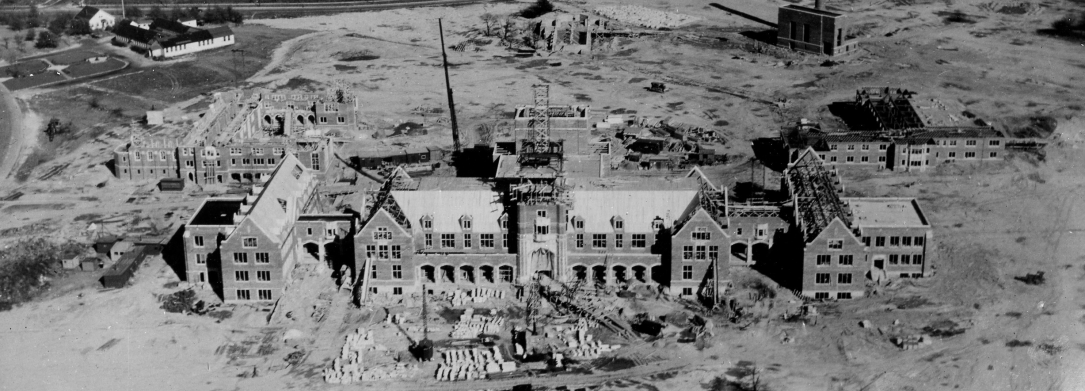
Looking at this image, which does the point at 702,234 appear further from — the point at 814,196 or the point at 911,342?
the point at 911,342

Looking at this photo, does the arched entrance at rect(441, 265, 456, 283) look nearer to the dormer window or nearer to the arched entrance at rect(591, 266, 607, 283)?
the arched entrance at rect(591, 266, 607, 283)

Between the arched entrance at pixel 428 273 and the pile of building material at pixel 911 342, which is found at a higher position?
the arched entrance at pixel 428 273

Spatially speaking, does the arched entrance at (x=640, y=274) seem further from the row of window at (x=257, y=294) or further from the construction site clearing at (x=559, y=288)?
the row of window at (x=257, y=294)

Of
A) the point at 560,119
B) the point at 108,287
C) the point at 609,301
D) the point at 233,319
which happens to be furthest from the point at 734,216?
the point at 108,287

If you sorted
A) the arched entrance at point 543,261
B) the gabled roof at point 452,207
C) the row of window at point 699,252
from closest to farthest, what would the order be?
the row of window at point 699,252 < the arched entrance at point 543,261 < the gabled roof at point 452,207

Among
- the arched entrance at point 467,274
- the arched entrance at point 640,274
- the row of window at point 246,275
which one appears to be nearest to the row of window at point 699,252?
the arched entrance at point 640,274

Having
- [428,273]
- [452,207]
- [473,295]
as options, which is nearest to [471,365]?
[473,295]

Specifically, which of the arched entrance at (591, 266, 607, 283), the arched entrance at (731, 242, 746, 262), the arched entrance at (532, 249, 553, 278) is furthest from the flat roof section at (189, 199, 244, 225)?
the arched entrance at (731, 242, 746, 262)
